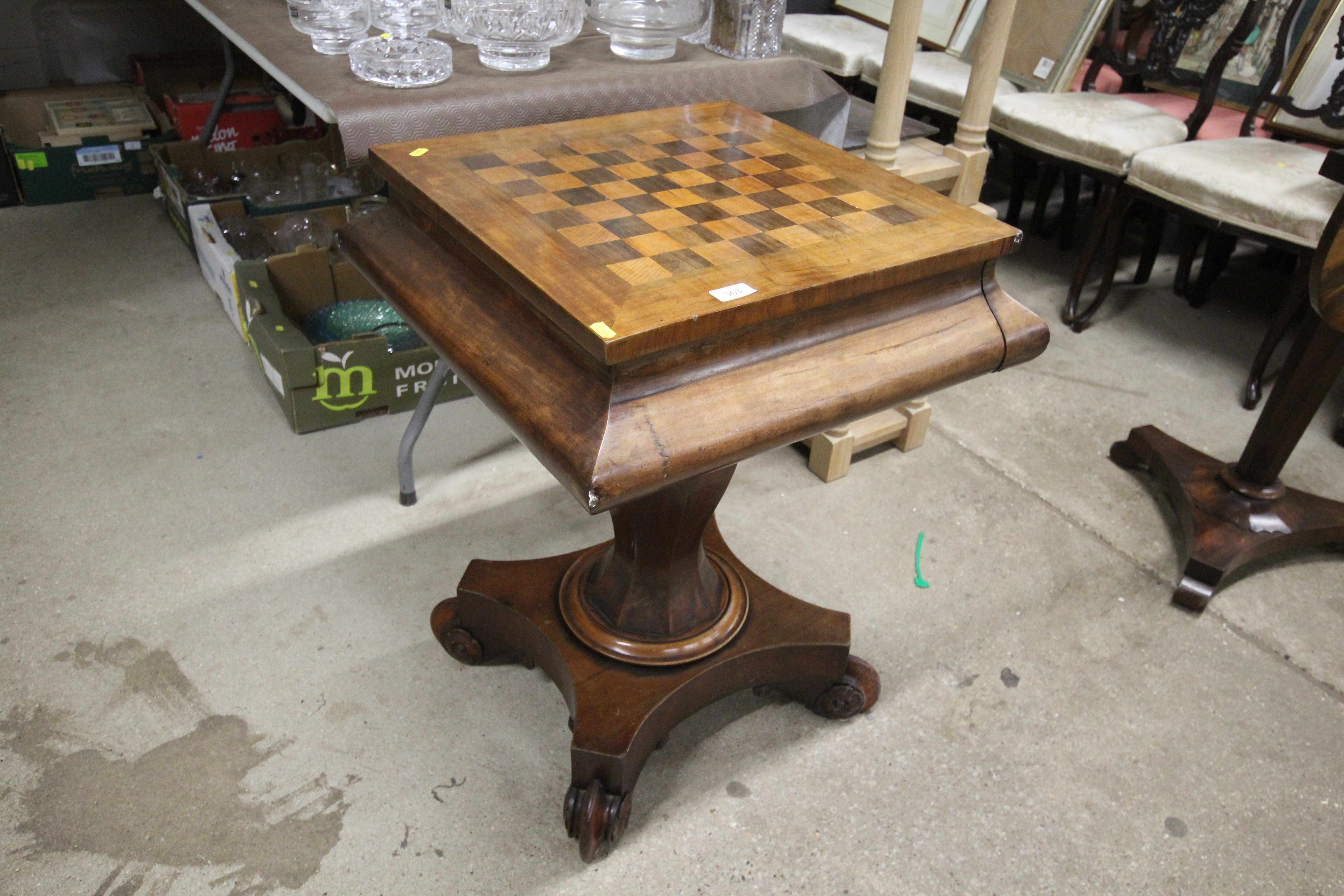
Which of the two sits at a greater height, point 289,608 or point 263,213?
point 263,213

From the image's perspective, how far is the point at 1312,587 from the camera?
5.65ft

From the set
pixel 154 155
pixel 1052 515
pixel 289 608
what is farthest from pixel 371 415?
pixel 1052 515

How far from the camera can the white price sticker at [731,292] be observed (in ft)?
2.67

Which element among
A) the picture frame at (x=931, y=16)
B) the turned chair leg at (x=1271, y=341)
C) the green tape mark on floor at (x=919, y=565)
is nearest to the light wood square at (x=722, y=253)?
the green tape mark on floor at (x=919, y=565)

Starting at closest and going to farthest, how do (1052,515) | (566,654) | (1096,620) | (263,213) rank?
(566,654) → (1096,620) → (1052,515) → (263,213)

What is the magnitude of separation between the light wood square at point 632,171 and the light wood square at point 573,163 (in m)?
0.02

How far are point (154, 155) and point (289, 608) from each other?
1.57 meters

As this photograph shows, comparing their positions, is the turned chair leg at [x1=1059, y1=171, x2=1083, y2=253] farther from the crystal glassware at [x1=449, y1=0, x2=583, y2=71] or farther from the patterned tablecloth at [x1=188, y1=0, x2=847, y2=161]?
the crystal glassware at [x1=449, y1=0, x2=583, y2=71]

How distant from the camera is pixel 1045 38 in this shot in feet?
9.30

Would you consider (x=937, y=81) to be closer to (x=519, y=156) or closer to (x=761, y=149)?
(x=761, y=149)

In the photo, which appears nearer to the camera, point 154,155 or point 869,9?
point 154,155

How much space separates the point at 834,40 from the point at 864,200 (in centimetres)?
217

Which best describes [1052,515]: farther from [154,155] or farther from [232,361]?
[154,155]

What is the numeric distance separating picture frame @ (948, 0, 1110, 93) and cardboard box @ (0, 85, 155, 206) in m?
2.43
